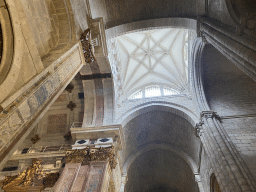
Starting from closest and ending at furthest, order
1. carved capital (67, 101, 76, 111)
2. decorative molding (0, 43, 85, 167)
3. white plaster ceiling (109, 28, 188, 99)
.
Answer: decorative molding (0, 43, 85, 167), carved capital (67, 101, 76, 111), white plaster ceiling (109, 28, 188, 99)

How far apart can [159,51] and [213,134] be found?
977cm

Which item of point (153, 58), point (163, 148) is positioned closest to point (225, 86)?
point (163, 148)

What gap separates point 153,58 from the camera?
51.7ft

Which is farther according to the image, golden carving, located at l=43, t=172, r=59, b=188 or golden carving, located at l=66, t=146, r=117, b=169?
golden carving, located at l=43, t=172, r=59, b=188

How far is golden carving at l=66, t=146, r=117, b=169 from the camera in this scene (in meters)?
7.34

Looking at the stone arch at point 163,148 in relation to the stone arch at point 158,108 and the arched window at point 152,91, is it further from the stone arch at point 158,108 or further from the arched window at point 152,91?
the arched window at point 152,91

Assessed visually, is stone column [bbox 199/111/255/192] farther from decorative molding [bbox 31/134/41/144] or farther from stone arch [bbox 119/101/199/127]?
decorative molding [bbox 31/134/41/144]

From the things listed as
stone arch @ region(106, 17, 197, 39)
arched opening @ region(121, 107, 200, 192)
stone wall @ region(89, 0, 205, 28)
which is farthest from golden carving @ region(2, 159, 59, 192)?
stone wall @ region(89, 0, 205, 28)

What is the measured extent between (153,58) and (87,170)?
1121 cm

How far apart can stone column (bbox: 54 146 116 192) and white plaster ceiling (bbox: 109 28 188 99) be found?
7.09m

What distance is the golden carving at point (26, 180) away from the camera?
7477mm

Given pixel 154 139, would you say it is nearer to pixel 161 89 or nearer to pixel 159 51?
pixel 161 89

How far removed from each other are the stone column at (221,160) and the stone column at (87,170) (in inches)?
152

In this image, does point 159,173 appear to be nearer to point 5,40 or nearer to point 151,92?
point 151,92
